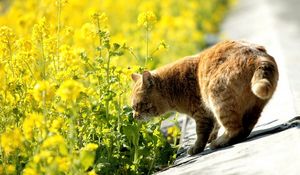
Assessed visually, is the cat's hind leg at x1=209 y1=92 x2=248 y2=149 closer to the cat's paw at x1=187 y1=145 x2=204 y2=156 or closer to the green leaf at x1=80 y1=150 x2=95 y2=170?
the cat's paw at x1=187 y1=145 x2=204 y2=156

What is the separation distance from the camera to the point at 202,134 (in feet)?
20.5

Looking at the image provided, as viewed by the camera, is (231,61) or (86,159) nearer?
(86,159)

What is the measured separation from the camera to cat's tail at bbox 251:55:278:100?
17.4 feet

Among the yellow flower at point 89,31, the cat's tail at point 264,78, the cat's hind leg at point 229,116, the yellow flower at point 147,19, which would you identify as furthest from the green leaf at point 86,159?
the yellow flower at point 147,19

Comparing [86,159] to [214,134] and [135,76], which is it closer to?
[135,76]

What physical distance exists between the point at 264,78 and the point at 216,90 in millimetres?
437

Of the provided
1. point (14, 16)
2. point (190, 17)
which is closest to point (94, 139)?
point (14, 16)

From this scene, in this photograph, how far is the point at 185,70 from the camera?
Result: 6.45m

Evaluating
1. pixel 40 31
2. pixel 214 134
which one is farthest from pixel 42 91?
pixel 214 134

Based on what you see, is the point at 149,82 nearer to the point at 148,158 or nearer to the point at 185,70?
the point at 185,70

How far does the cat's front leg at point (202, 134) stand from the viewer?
6.25m

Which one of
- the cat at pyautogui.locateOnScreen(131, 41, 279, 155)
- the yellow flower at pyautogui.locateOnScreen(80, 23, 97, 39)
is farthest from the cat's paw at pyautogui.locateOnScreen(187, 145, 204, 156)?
the yellow flower at pyautogui.locateOnScreen(80, 23, 97, 39)

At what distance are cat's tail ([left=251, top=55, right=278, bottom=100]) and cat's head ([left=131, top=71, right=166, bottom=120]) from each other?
1172mm

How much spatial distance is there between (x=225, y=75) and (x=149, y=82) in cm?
101
